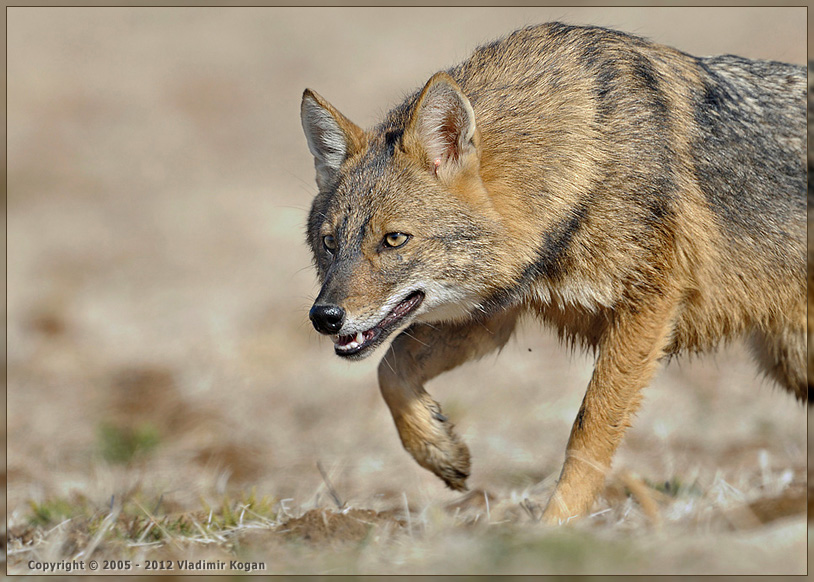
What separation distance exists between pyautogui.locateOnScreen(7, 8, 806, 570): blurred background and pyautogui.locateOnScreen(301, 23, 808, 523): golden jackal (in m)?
0.72

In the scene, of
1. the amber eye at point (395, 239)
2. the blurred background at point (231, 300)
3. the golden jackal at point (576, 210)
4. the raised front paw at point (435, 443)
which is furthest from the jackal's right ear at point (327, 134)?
the raised front paw at point (435, 443)

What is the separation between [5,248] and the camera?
14438mm

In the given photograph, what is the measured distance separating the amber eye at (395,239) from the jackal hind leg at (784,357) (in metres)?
2.65

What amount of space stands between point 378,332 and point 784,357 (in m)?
2.91

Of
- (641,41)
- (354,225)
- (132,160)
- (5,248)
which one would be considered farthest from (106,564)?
(132,160)

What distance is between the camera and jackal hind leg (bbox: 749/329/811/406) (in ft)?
20.1

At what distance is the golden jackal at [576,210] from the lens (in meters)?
5.20

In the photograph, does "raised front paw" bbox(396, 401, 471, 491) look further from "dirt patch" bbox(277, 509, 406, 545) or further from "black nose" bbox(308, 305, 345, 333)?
"black nose" bbox(308, 305, 345, 333)

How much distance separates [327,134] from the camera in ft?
18.6

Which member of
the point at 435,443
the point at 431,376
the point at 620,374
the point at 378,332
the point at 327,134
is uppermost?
the point at 327,134

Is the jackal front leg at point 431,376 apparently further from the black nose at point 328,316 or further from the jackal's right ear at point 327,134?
the jackal's right ear at point 327,134

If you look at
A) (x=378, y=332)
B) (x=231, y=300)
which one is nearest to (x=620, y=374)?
(x=378, y=332)

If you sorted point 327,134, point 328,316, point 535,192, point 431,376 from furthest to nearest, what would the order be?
point 431,376
point 327,134
point 535,192
point 328,316

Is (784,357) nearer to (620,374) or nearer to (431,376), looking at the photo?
(620,374)
